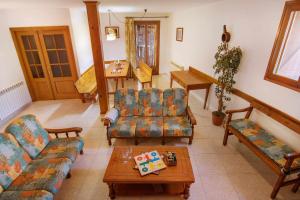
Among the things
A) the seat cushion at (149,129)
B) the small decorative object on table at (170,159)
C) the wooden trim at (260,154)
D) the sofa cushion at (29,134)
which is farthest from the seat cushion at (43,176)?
the wooden trim at (260,154)

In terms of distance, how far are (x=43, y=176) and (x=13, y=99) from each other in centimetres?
Result: 302

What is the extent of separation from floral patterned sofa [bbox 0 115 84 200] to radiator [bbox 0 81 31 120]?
1.97m

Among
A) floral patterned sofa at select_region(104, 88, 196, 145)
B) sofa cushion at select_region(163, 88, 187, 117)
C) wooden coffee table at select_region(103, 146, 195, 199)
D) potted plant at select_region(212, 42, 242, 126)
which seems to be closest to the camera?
wooden coffee table at select_region(103, 146, 195, 199)

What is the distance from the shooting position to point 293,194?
212cm

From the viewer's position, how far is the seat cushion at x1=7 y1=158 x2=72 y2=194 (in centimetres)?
179

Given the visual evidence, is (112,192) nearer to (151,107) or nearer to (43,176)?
(43,176)

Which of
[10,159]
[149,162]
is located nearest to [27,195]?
[10,159]


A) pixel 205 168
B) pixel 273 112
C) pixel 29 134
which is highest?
pixel 273 112

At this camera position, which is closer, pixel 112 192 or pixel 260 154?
pixel 112 192

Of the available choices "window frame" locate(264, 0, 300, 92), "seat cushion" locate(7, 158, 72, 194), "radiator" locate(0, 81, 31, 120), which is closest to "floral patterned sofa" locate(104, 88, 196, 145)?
"seat cushion" locate(7, 158, 72, 194)

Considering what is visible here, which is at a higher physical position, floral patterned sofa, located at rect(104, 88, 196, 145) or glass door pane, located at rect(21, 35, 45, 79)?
glass door pane, located at rect(21, 35, 45, 79)

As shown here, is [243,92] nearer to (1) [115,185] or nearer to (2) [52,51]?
(1) [115,185]

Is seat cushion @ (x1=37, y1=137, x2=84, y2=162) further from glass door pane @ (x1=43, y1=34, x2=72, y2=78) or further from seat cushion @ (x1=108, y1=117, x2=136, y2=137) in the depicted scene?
glass door pane @ (x1=43, y1=34, x2=72, y2=78)

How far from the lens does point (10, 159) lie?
1.94 meters
